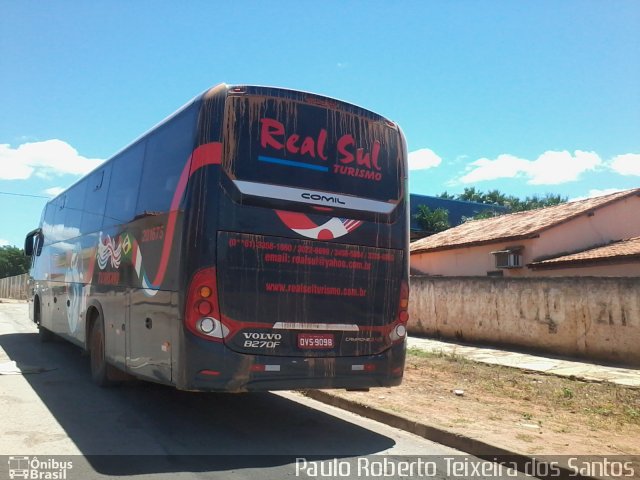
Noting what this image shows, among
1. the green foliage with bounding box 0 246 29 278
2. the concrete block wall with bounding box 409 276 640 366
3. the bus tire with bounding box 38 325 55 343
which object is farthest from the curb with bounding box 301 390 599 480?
the green foliage with bounding box 0 246 29 278

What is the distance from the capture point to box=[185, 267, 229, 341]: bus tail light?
5410 mm

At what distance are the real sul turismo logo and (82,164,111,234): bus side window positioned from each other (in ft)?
14.0

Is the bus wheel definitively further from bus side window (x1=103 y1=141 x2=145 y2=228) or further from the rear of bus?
the rear of bus

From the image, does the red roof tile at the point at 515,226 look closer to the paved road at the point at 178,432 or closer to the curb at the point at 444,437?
the curb at the point at 444,437

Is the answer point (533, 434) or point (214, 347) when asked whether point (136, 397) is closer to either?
point (214, 347)

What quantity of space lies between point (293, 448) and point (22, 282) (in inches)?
2105

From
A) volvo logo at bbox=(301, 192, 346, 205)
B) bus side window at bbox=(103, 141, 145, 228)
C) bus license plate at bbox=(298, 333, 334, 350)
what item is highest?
bus side window at bbox=(103, 141, 145, 228)

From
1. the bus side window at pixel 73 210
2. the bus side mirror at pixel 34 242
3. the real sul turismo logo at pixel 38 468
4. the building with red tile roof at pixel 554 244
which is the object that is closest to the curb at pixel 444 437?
the real sul turismo logo at pixel 38 468

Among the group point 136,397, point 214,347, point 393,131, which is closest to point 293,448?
point 214,347

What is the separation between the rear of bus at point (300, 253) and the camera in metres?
5.50

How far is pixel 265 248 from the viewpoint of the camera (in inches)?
227

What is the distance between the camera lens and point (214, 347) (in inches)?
213

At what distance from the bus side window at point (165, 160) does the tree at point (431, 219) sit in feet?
98.9

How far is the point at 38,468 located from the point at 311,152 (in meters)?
3.99
